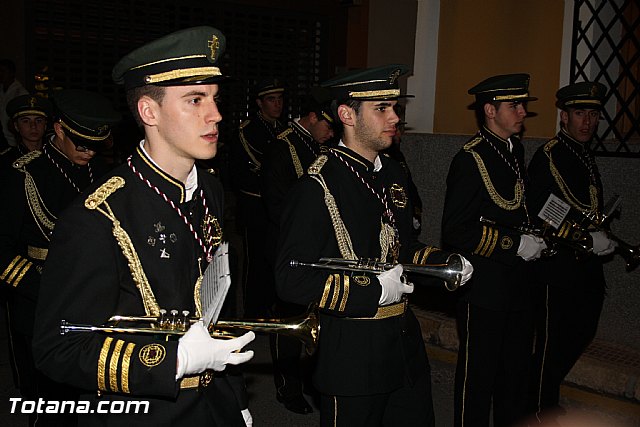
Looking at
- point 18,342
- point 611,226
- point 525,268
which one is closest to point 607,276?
point 611,226

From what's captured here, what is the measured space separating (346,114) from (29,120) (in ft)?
12.0

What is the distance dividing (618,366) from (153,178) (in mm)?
4655

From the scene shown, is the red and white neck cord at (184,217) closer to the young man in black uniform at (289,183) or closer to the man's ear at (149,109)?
the man's ear at (149,109)

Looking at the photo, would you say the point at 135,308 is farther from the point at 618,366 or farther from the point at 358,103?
the point at 618,366

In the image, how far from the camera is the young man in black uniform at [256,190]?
6496 mm

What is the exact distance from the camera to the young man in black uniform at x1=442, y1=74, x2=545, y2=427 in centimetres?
441

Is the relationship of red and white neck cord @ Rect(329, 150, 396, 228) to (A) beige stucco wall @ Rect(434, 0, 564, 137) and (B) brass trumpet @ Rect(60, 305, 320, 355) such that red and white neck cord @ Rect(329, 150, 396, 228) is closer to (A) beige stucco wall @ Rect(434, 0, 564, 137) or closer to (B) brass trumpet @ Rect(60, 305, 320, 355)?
(B) brass trumpet @ Rect(60, 305, 320, 355)

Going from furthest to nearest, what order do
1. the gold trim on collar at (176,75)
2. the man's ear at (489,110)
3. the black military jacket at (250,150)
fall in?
1. the black military jacket at (250,150)
2. the man's ear at (489,110)
3. the gold trim on collar at (176,75)

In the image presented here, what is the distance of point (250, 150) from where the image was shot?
25.7 ft

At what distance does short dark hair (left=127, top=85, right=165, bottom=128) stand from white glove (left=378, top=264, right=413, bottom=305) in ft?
4.10

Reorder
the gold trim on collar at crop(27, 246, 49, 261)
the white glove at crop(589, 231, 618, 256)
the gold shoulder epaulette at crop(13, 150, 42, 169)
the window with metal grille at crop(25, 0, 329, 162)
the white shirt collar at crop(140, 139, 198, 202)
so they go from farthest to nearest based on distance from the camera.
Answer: the window with metal grille at crop(25, 0, 329, 162), the white glove at crop(589, 231, 618, 256), the gold shoulder epaulette at crop(13, 150, 42, 169), the gold trim on collar at crop(27, 246, 49, 261), the white shirt collar at crop(140, 139, 198, 202)

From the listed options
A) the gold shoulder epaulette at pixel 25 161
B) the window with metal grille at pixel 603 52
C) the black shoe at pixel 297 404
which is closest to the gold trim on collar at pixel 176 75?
the gold shoulder epaulette at pixel 25 161

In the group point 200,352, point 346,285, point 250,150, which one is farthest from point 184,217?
point 250,150

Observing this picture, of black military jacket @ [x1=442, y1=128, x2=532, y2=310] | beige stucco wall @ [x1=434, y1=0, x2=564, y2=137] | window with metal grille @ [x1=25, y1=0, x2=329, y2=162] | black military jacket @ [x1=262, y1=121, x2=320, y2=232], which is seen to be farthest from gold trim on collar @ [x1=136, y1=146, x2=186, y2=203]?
window with metal grille @ [x1=25, y1=0, x2=329, y2=162]
